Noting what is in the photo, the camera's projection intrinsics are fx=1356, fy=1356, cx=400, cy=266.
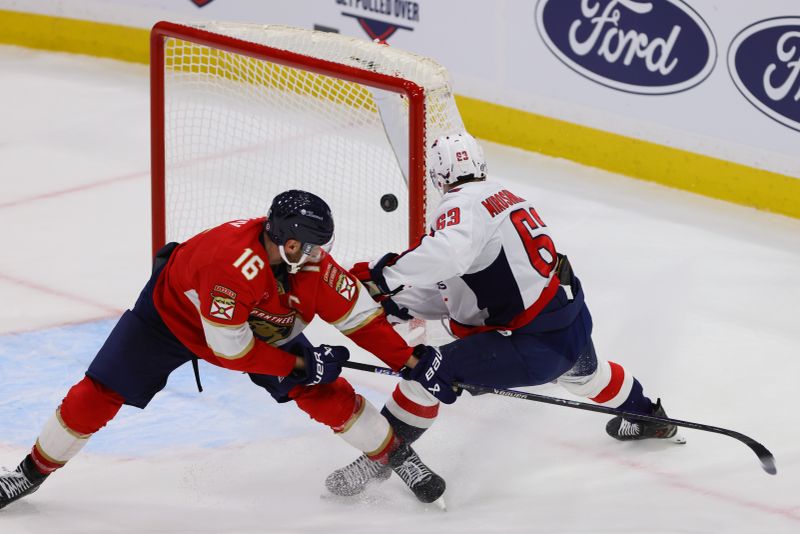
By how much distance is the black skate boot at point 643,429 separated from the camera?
149 inches

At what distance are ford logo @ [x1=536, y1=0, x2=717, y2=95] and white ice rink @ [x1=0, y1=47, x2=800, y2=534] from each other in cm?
49

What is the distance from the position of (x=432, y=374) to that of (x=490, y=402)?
803mm

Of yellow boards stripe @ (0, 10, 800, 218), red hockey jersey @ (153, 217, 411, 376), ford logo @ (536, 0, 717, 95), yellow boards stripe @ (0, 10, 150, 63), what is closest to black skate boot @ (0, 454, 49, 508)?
red hockey jersey @ (153, 217, 411, 376)

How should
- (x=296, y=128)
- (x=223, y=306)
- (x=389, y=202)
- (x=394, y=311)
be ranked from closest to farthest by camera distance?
(x=223, y=306) < (x=394, y=311) < (x=389, y=202) < (x=296, y=128)

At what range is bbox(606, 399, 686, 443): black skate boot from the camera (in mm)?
3788

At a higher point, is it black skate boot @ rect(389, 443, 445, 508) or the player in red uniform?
the player in red uniform

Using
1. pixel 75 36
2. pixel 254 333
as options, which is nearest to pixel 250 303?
pixel 254 333

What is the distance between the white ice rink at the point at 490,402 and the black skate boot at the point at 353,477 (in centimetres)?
3

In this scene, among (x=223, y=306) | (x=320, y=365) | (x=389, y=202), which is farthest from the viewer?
(x=389, y=202)

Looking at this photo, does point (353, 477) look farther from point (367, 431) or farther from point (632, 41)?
point (632, 41)

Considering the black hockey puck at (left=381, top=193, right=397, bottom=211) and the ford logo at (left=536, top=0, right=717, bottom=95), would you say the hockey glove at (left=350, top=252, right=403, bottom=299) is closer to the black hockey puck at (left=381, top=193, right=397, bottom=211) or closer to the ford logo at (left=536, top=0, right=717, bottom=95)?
the black hockey puck at (left=381, top=193, right=397, bottom=211)

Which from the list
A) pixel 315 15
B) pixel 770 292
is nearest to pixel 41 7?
pixel 315 15

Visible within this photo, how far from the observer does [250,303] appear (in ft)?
10.2

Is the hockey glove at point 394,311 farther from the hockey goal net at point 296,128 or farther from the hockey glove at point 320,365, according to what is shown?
the hockey glove at point 320,365
